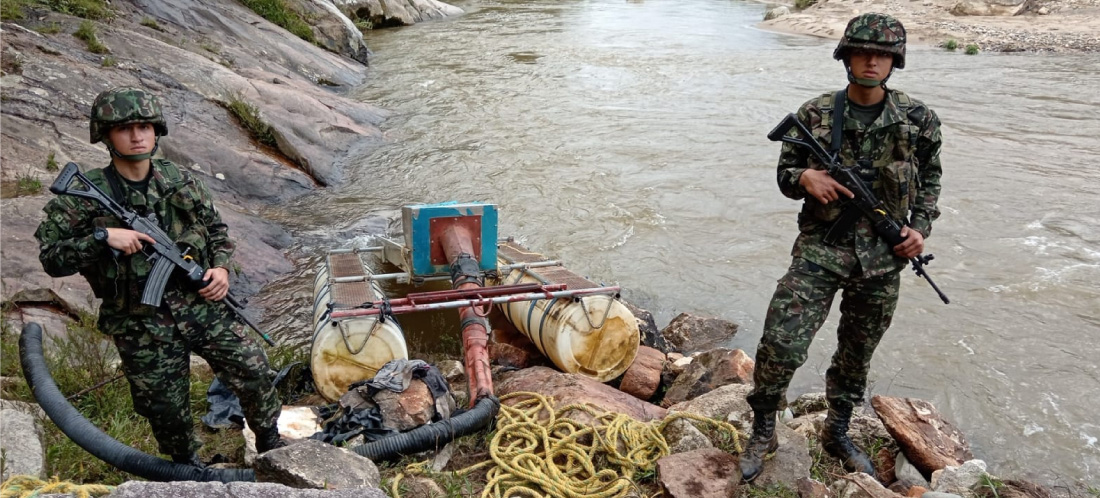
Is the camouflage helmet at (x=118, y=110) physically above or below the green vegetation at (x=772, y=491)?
above

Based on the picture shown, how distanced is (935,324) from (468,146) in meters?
9.37

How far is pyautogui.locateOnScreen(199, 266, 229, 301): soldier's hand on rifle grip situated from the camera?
3.91 metres

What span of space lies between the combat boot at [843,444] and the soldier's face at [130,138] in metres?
3.96

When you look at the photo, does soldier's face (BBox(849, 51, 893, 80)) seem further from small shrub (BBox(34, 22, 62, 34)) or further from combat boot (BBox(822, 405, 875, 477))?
small shrub (BBox(34, 22, 62, 34))

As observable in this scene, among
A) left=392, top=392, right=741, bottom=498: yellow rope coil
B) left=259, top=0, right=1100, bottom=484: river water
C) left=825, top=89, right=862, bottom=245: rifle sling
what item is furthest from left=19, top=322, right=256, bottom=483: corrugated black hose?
left=259, top=0, right=1100, bottom=484: river water

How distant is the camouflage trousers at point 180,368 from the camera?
3.89m

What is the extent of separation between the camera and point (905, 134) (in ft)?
12.9

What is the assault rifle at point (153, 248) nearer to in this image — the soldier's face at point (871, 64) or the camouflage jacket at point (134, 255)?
the camouflage jacket at point (134, 255)

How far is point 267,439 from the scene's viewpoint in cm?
443

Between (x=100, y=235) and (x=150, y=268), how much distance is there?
0.99 feet

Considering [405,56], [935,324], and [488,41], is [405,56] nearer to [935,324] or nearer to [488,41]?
[488,41]

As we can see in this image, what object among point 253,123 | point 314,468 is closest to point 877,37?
point 314,468

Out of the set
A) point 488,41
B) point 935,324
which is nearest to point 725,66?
point 488,41

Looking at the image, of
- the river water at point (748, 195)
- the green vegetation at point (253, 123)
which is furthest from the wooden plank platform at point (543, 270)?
the green vegetation at point (253, 123)
